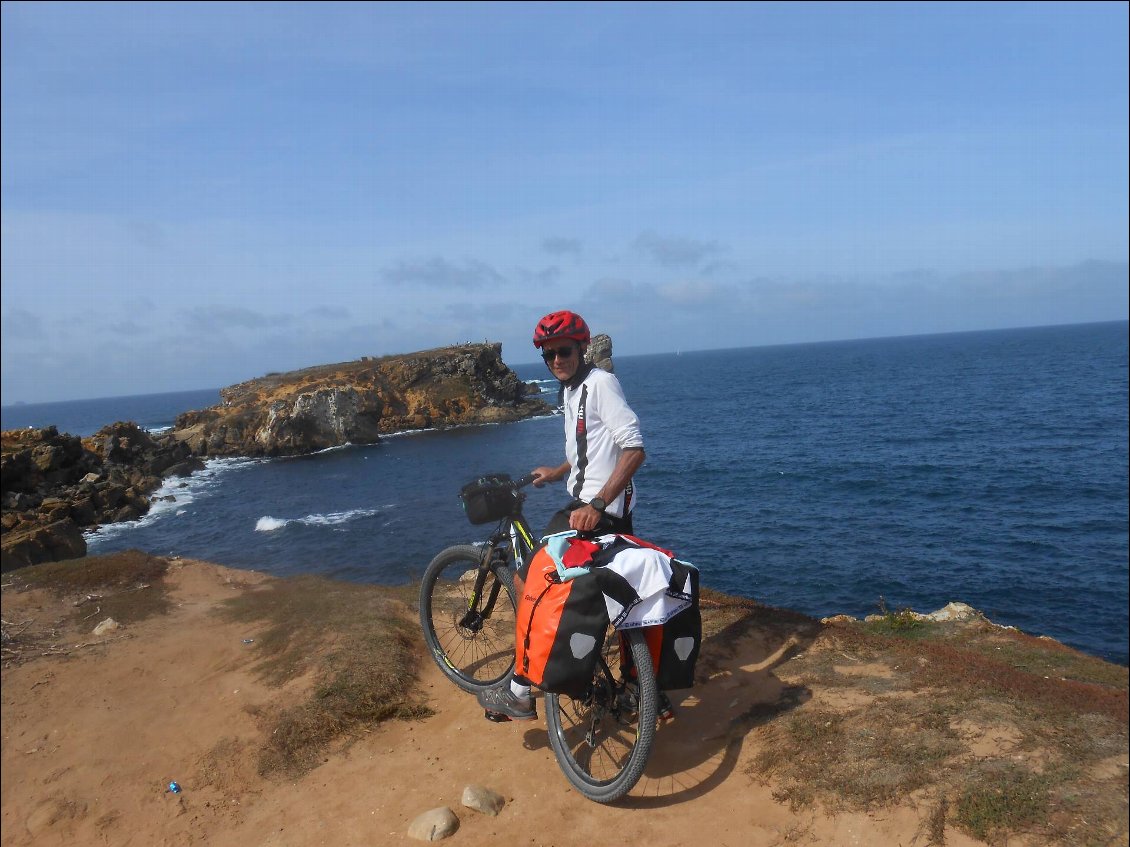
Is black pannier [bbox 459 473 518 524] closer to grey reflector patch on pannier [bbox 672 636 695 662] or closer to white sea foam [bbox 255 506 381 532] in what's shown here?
grey reflector patch on pannier [bbox 672 636 695 662]

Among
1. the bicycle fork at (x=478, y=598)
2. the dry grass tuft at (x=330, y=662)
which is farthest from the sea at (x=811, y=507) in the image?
the dry grass tuft at (x=330, y=662)

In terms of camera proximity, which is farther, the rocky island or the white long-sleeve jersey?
the rocky island

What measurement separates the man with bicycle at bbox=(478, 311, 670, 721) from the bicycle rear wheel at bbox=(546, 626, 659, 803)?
0.40m

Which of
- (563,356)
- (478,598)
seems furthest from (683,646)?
(478,598)

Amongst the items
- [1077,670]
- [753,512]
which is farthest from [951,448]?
[1077,670]

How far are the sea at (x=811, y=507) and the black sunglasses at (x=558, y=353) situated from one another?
259 inches

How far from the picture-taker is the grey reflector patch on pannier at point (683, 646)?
4828 mm

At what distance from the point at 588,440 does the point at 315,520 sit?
105 feet

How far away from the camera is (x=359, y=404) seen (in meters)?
66.4

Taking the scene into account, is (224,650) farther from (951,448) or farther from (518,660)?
(951,448)

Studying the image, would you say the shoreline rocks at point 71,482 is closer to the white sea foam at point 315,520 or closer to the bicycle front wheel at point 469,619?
the white sea foam at point 315,520

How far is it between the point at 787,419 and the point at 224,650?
57.9m

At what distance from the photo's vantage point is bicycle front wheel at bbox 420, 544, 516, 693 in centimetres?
653

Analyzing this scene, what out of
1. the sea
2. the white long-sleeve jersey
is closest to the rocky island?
the sea
